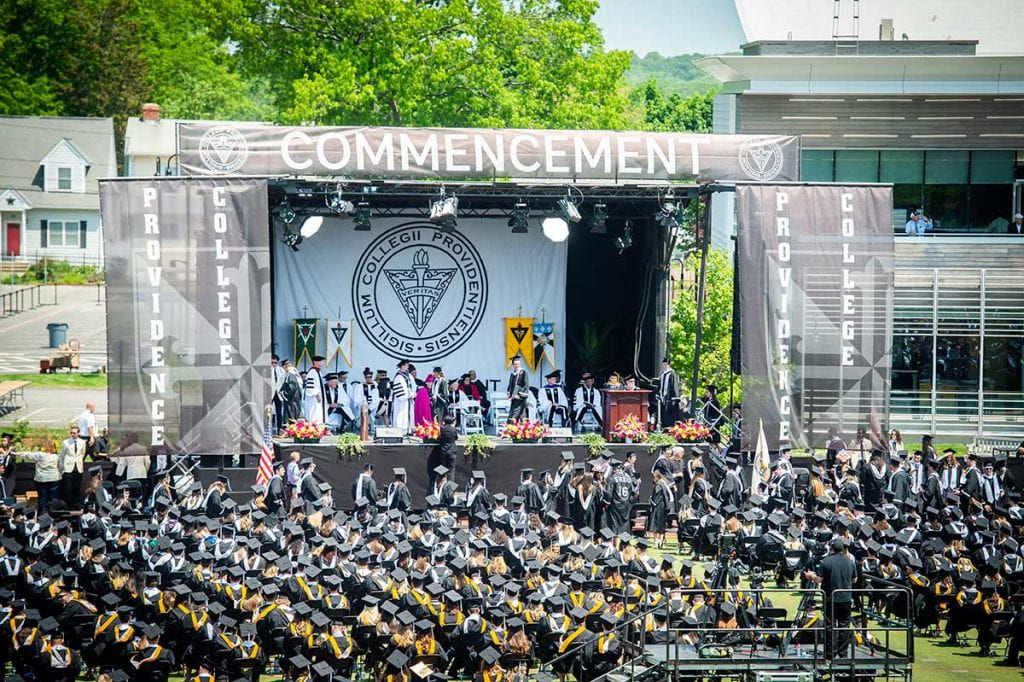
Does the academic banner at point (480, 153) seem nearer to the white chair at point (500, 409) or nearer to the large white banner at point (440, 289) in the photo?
the large white banner at point (440, 289)

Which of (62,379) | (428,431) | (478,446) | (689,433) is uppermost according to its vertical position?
(62,379)

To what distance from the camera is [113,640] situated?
53.9 feet

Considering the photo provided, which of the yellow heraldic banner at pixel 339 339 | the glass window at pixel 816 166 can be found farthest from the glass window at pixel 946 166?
the yellow heraldic banner at pixel 339 339

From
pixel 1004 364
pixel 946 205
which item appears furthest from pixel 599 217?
pixel 1004 364

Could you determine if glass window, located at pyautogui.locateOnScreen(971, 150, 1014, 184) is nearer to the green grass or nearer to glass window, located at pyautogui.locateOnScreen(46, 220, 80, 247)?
the green grass

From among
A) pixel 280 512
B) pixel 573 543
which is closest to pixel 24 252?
pixel 280 512

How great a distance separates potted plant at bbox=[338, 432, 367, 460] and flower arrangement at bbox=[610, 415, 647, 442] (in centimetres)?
477

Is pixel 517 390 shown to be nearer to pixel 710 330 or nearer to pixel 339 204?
pixel 339 204

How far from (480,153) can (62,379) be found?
62.8ft

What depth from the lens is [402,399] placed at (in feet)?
94.9

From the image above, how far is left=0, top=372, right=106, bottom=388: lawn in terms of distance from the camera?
3938 centimetres

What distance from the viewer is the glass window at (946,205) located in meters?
37.3

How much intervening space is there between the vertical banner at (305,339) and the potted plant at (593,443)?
6.74 meters

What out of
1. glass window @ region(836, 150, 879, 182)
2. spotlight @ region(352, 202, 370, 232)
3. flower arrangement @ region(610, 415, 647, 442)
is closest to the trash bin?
spotlight @ region(352, 202, 370, 232)
